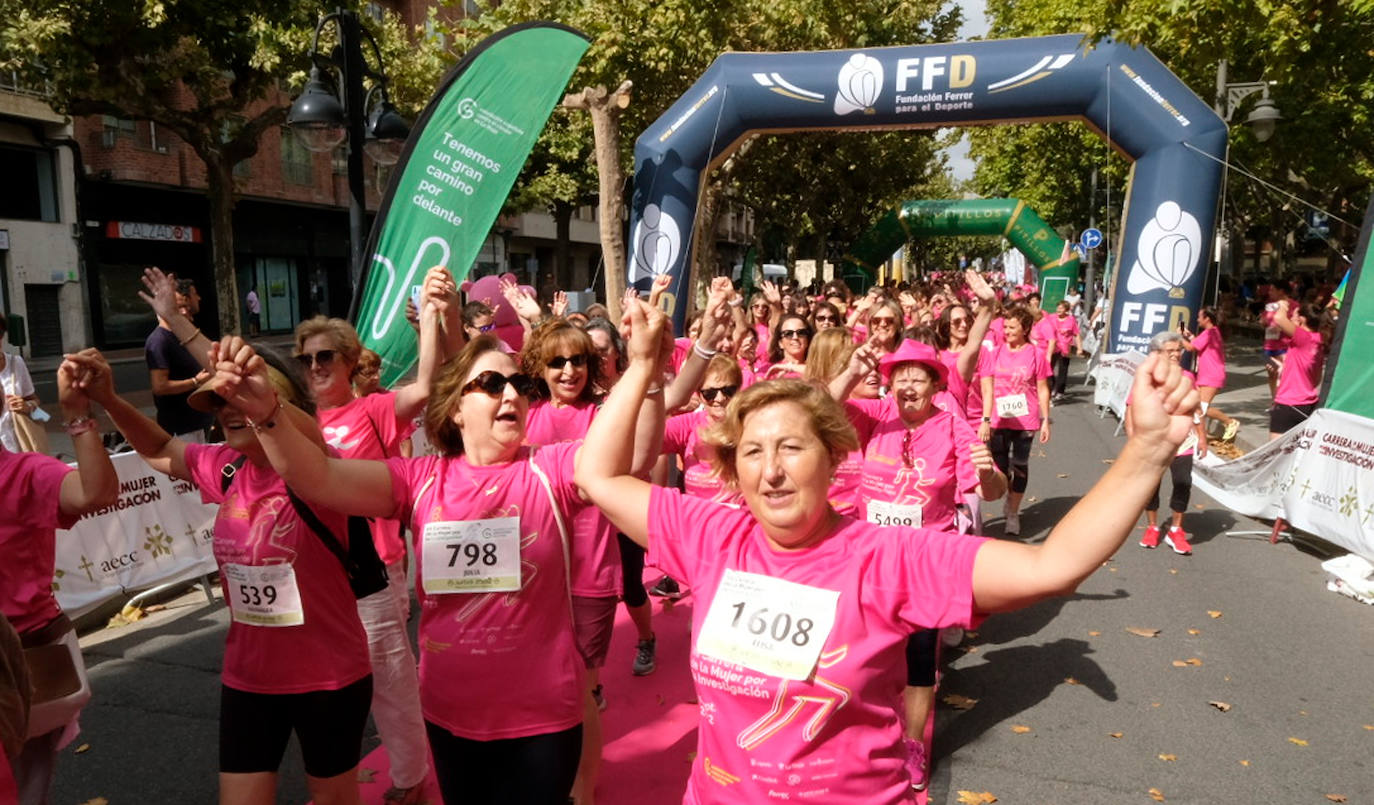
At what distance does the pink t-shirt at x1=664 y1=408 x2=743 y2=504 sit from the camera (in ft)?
14.4

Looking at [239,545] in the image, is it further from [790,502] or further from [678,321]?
[678,321]

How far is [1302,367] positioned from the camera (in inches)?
353

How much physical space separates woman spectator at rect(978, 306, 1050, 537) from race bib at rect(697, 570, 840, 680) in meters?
5.88

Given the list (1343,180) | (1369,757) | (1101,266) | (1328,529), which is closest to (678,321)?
(1328,529)

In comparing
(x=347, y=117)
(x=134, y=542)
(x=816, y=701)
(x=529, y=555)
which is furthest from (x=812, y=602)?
(x=347, y=117)

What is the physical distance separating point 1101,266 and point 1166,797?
168 ft

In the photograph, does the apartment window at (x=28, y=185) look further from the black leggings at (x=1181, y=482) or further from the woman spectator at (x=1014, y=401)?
the black leggings at (x=1181, y=482)

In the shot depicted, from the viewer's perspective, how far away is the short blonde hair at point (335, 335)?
3691mm

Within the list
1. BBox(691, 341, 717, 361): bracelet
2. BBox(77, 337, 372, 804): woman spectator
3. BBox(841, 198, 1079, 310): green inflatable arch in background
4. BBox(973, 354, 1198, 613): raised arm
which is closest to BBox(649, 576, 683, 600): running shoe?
BBox(691, 341, 717, 361): bracelet

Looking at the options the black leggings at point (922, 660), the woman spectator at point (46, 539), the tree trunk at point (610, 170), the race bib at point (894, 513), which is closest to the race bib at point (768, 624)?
the woman spectator at point (46, 539)

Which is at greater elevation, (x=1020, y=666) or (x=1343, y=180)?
(x=1343, y=180)

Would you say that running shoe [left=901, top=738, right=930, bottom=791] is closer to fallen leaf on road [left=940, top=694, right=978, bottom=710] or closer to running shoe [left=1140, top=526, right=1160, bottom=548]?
fallen leaf on road [left=940, top=694, right=978, bottom=710]

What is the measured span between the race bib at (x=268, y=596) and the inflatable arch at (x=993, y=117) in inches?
346

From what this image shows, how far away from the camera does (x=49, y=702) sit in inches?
105
